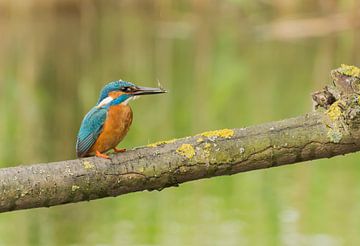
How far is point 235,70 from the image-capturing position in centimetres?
1445

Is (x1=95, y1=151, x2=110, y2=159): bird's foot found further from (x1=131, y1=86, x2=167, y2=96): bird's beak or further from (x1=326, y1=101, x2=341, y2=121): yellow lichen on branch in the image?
(x1=326, y1=101, x2=341, y2=121): yellow lichen on branch

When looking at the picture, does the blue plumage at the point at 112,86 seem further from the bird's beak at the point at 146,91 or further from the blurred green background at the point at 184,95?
the blurred green background at the point at 184,95

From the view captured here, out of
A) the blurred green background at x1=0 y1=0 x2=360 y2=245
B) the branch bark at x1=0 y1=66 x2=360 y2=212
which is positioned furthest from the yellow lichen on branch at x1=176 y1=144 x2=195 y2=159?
Result: the blurred green background at x1=0 y1=0 x2=360 y2=245

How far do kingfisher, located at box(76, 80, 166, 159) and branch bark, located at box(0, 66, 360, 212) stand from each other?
0.35m

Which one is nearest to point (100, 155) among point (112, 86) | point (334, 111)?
point (112, 86)

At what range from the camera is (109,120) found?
322 cm

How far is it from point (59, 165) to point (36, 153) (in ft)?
21.8

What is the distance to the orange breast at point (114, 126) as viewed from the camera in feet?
10.5

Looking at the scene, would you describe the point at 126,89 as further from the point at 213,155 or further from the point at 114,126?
the point at 213,155

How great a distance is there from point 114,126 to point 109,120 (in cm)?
2

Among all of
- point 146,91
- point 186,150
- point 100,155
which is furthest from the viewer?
point 146,91

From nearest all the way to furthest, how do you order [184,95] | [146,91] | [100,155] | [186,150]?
1. [186,150]
2. [100,155]
3. [146,91]
4. [184,95]

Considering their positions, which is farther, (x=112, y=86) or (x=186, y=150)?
(x=112, y=86)

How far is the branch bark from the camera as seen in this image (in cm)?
278
